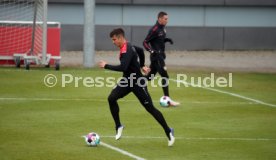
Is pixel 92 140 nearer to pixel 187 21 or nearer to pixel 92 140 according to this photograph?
pixel 92 140

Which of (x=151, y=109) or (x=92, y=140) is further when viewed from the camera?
(x=151, y=109)

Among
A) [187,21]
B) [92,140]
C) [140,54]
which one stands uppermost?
[187,21]

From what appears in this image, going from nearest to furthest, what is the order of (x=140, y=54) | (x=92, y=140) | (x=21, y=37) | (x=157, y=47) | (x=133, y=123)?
(x=92, y=140) < (x=140, y=54) < (x=133, y=123) < (x=157, y=47) < (x=21, y=37)

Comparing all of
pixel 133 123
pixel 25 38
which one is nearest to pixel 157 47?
pixel 133 123

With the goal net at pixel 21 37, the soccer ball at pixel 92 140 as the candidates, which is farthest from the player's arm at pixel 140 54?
the goal net at pixel 21 37

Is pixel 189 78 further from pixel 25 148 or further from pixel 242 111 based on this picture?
pixel 25 148

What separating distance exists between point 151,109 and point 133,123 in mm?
3049

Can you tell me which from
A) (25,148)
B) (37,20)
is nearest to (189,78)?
(37,20)

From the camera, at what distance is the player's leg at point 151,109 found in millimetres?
14820

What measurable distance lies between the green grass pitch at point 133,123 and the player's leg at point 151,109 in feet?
0.93

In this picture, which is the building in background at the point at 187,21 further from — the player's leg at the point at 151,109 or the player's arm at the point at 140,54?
the player's leg at the point at 151,109

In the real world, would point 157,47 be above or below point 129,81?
above

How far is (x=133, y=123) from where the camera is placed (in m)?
18.0

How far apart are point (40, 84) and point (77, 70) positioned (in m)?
4.71
